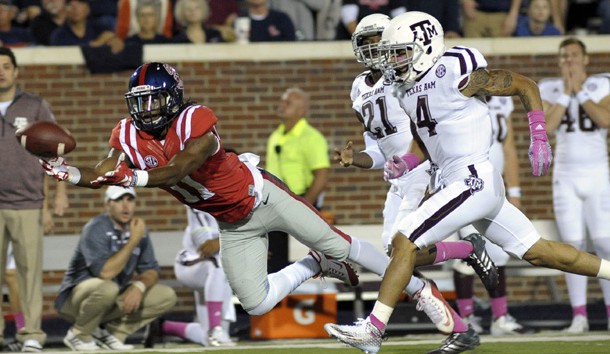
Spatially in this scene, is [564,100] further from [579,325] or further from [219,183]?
[219,183]

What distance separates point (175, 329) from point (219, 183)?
264 cm

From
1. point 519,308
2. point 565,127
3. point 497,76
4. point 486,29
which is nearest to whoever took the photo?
point 497,76

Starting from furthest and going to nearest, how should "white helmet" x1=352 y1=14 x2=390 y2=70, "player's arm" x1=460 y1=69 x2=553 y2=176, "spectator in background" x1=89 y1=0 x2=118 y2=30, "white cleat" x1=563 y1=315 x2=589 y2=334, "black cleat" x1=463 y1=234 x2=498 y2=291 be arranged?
1. "spectator in background" x1=89 y1=0 x2=118 y2=30
2. "white cleat" x1=563 y1=315 x2=589 y2=334
3. "white helmet" x1=352 y1=14 x2=390 y2=70
4. "black cleat" x1=463 y1=234 x2=498 y2=291
5. "player's arm" x1=460 y1=69 x2=553 y2=176

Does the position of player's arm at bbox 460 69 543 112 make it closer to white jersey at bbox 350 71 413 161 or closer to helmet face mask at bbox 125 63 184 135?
white jersey at bbox 350 71 413 161

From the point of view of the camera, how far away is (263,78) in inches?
470

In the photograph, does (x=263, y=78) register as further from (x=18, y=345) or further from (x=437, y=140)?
(x=437, y=140)

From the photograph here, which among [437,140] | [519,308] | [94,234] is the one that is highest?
[437,140]

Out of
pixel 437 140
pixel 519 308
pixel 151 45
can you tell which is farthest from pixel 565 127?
pixel 151 45

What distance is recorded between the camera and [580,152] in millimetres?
9703

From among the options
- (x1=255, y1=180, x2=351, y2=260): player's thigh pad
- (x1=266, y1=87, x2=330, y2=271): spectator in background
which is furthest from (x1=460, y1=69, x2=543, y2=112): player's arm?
(x1=266, y1=87, x2=330, y2=271): spectator in background

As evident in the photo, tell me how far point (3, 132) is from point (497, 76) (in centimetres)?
390

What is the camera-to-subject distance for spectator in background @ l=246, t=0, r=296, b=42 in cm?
1190

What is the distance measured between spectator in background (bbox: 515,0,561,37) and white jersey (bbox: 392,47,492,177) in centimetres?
527

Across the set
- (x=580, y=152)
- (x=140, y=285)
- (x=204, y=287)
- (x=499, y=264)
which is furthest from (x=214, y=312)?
(x=580, y=152)
